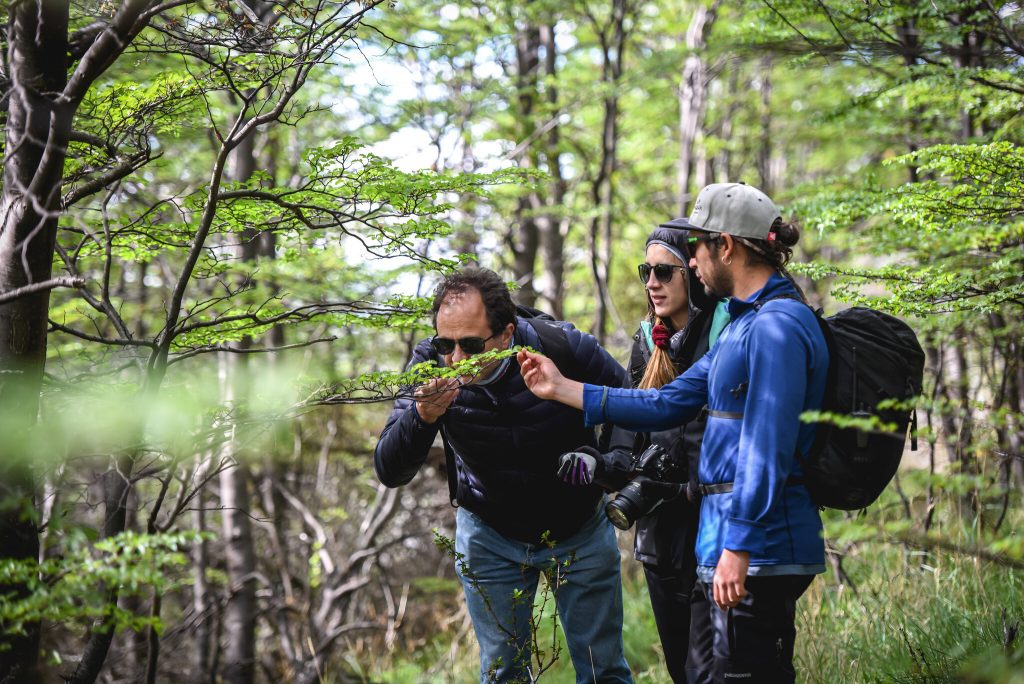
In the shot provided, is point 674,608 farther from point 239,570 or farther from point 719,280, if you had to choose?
point 239,570

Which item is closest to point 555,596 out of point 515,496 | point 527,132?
point 515,496

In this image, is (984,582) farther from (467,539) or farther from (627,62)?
(627,62)

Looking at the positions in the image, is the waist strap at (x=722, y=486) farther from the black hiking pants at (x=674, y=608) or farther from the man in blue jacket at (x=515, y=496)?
the man in blue jacket at (x=515, y=496)

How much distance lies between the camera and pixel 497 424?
3.20 m

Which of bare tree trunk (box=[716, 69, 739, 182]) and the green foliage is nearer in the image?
the green foliage

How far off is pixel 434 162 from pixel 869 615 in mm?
5707

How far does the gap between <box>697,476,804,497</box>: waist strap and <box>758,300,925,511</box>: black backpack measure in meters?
0.03

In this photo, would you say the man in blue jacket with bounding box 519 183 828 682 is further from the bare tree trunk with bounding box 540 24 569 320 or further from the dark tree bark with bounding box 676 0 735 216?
the dark tree bark with bounding box 676 0 735 216

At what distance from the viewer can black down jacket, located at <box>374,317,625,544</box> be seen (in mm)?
3186

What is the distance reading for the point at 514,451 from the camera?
320cm

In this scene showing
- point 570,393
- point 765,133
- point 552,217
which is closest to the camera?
point 570,393

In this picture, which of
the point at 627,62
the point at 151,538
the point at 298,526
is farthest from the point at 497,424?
the point at 627,62

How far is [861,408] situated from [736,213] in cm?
73

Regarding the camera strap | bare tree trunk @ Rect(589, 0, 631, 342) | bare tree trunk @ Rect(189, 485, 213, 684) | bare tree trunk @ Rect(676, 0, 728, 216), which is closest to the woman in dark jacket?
the camera strap
